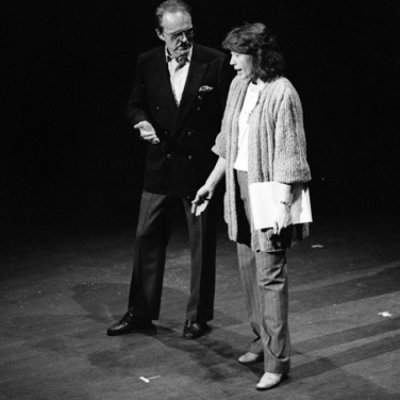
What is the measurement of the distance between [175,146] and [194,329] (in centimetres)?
90

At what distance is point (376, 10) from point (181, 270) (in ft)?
12.2

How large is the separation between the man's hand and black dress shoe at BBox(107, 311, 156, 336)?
887 mm

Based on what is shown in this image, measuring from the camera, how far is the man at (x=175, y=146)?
4.39 meters

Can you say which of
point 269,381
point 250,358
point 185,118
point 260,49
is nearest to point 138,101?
point 185,118

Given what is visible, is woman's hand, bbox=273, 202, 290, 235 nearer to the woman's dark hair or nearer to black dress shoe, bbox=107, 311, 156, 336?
the woman's dark hair

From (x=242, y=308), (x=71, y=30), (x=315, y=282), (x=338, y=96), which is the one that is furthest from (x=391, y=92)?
(x=242, y=308)

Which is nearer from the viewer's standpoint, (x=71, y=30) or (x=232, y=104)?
(x=232, y=104)

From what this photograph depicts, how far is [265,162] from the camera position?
3.66 meters

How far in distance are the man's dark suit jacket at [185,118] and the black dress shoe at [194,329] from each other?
0.64 meters

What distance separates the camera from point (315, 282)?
535 cm

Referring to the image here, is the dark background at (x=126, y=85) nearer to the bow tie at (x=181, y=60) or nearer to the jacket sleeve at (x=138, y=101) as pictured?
the jacket sleeve at (x=138, y=101)

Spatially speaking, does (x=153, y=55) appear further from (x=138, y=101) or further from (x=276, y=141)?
(x=276, y=141)

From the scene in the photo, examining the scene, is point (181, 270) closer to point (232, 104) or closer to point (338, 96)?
point (232, 104)

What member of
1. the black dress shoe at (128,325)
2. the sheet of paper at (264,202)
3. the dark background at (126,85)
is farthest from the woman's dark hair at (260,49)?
the dark background at (126,85)
